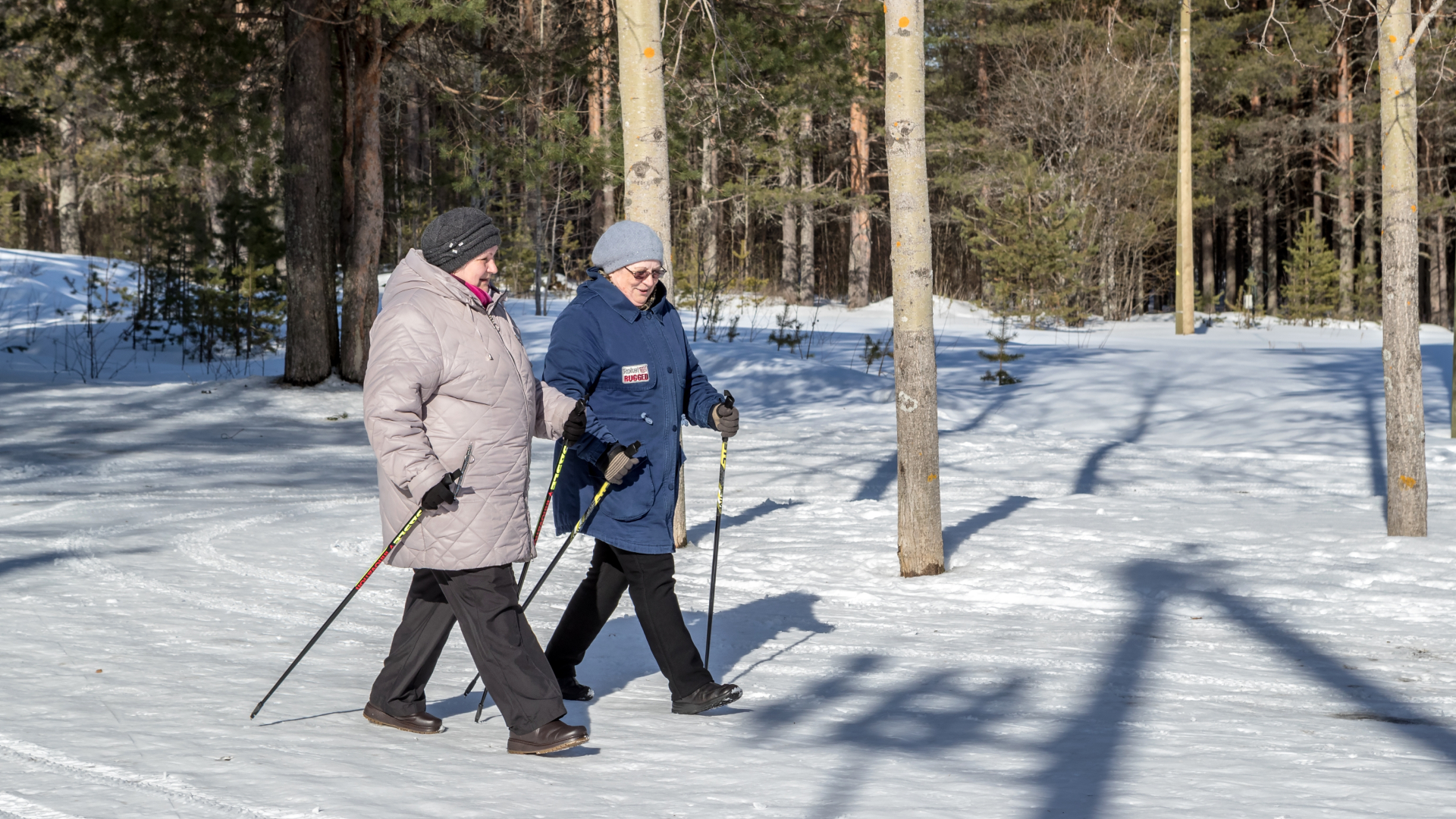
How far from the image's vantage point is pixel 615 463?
13.0 feet

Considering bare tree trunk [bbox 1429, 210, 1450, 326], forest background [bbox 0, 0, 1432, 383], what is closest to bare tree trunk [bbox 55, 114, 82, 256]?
forest background [bbox 0, 0, 1432, 383]

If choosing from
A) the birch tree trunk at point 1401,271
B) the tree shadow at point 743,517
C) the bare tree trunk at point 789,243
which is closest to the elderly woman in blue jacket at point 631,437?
the tree shadow at point 743,517

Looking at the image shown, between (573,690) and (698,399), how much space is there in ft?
3.81

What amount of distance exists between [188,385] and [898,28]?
1025cm

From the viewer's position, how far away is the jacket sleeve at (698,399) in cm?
457

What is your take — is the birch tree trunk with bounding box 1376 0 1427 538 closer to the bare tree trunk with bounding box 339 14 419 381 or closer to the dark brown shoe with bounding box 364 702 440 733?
the dark brown shoe with bounding box 364 702 440 733

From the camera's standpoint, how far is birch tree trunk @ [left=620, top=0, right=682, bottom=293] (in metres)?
7.10

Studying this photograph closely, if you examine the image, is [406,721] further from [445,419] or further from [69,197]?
[69,197]

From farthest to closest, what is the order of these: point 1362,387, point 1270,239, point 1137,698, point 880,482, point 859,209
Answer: point 1270,239, point 859,209, point 1362,387, point 880,482, point 1137,698

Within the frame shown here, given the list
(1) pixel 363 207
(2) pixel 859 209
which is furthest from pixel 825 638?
(2) pixel 859 209

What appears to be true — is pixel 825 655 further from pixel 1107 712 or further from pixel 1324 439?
pixel 1324 439

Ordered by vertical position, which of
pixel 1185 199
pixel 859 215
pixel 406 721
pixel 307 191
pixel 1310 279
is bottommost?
pixel 406 721

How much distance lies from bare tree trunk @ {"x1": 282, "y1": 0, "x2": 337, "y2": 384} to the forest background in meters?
0.03

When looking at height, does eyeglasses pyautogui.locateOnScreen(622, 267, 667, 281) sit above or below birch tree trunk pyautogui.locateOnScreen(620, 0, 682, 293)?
below
